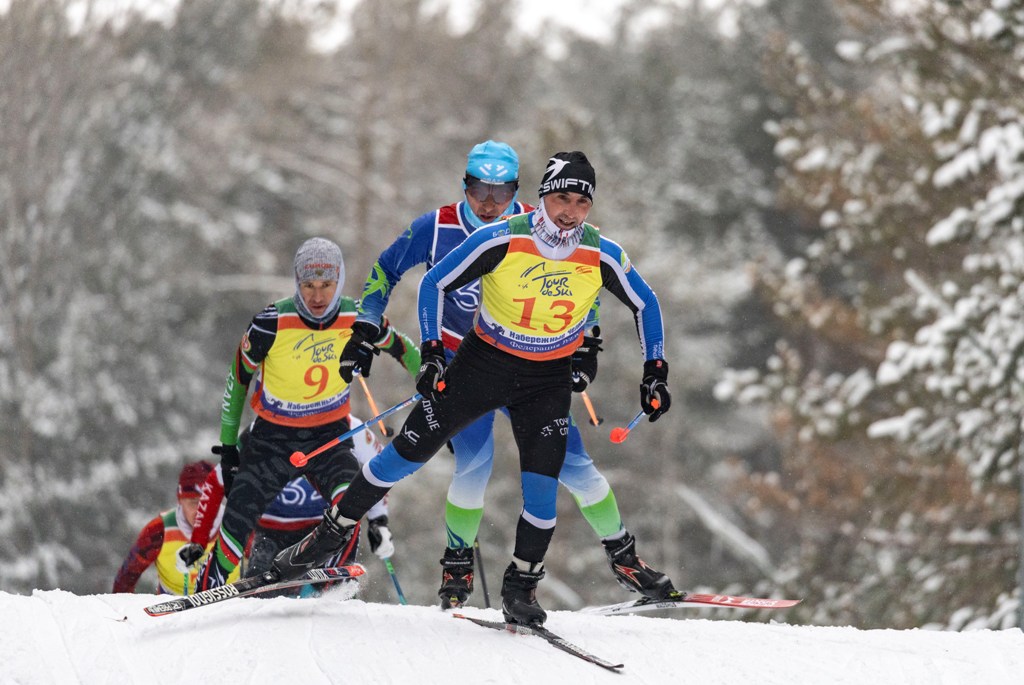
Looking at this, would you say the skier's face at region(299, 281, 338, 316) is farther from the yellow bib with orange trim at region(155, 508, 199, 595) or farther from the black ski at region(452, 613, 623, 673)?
the yellow bib with orange trim at region(155, 508, 199, 595)

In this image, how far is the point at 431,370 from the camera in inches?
196

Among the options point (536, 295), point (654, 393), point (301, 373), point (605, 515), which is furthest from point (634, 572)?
point (301, 373)

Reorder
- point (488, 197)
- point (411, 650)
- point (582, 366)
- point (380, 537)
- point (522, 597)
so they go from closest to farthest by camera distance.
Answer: point (411, 650) → point (522, 597) → point (582, 366) → point (488, 197) → point (380, 537)

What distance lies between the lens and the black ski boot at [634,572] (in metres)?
5.66

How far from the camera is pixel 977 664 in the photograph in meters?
5.09

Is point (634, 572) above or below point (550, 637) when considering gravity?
above

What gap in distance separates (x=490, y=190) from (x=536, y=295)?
900 mm

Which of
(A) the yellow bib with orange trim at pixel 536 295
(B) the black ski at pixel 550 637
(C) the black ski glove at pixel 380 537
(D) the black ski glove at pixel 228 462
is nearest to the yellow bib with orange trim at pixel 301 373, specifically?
(D) the black ski glove at pixel 228 462

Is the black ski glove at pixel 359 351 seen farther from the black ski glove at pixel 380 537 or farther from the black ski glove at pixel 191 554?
the black ski glove at pixel 191 554

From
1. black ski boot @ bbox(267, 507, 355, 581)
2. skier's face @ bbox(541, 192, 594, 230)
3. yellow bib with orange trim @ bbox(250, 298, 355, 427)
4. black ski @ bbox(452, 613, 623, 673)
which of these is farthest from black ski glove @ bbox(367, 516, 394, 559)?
skier's face @ bbox(541, 192, 594, 230)

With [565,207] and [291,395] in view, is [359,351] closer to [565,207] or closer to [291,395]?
[291,395]

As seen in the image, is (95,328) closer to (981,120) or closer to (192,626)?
(981,120)

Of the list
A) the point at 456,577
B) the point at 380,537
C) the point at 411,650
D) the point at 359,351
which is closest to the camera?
the point at 411,650

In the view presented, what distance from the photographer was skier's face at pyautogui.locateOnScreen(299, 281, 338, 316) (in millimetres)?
6242
